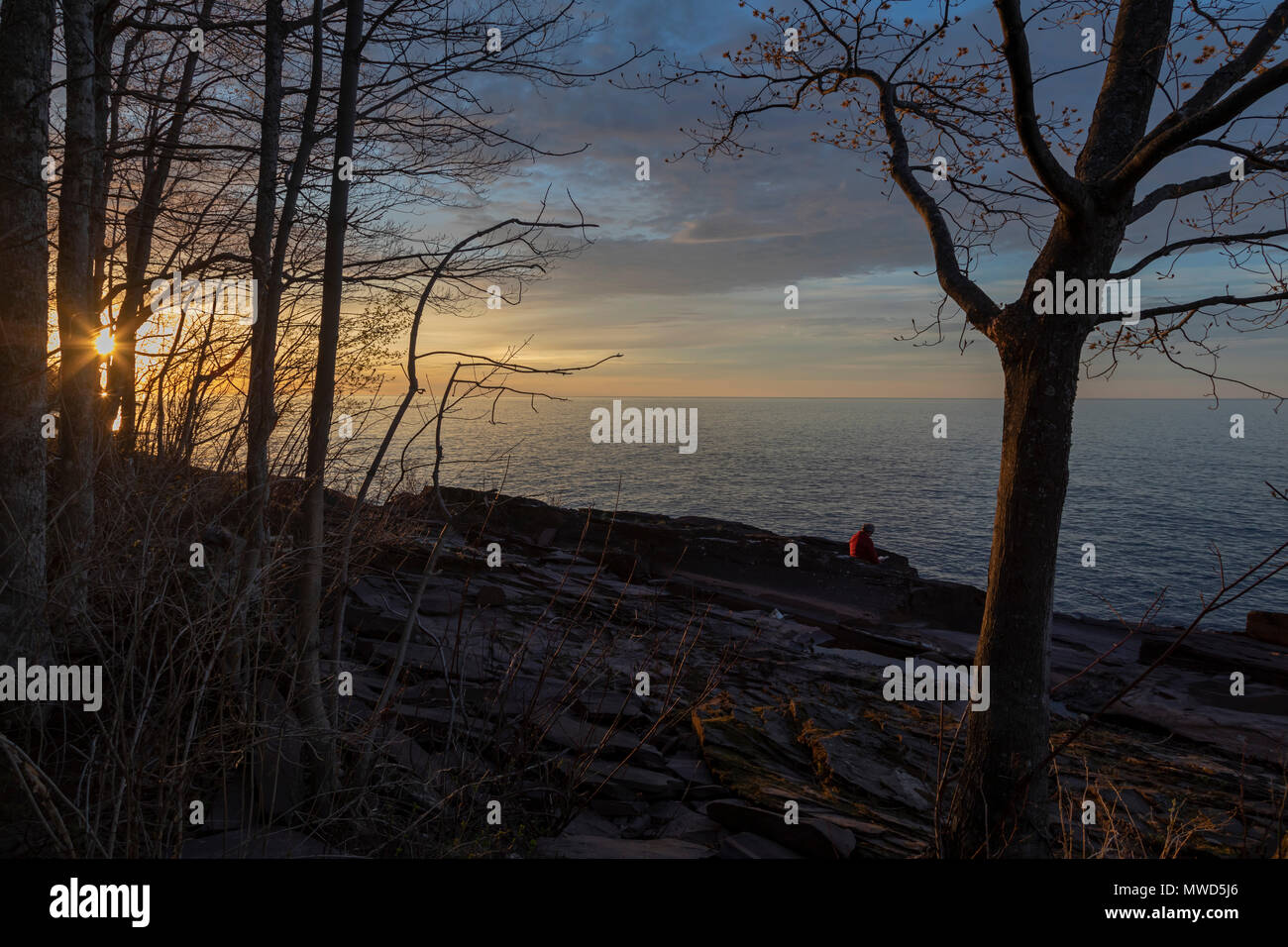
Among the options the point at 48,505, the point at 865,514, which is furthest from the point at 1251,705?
the point at 865,514

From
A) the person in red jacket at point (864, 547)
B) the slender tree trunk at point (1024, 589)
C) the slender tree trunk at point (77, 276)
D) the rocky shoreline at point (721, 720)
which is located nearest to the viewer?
the rocky shoreline at point (721, 720)

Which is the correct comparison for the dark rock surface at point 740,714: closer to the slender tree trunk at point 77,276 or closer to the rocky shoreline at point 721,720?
the rocky shoreline at point 721,720

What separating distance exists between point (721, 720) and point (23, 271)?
693 centimetres

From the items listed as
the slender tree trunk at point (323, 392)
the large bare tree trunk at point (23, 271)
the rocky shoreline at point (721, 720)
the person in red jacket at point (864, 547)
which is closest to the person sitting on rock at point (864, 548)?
the person in red jacket at point (864, 547)

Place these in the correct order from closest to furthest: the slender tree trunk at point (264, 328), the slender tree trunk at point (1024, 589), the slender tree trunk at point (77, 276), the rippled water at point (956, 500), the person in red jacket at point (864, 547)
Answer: the slender tree trunk at point (264, 328) < the slender tree trunk at point (1024, 589) < the slender tree trunk at point (77, 276) < the person in red jacket at point (864, 547) < the rippled water at point (956, 500)

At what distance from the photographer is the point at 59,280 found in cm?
650

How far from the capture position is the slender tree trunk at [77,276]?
6.30 meters

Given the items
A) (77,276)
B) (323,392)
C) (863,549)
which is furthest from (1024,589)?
(863,549)

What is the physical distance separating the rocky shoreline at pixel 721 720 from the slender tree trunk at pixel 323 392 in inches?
21.3

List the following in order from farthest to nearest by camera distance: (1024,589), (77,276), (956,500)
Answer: (956,500) → (77,276) → (1024,589)

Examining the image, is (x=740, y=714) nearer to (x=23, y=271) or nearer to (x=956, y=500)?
(x=23, y=271)

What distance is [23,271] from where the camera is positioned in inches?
215
